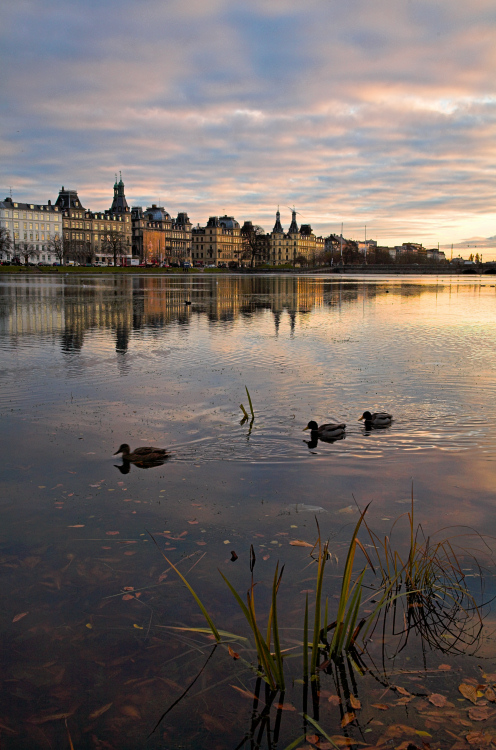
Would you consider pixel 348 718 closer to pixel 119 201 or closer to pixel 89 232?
pixel 89 232

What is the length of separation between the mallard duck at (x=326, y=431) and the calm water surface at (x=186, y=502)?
0.69 ft

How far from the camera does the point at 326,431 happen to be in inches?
351

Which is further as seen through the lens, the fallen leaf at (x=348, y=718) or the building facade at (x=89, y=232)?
the building facade at (x=89, y=232)

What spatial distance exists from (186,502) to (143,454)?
145cm

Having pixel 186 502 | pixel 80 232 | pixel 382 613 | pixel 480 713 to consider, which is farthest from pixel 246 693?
pixel 80 232

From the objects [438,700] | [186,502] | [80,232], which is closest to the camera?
[438,700]

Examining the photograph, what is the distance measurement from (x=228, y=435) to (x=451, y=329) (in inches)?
624

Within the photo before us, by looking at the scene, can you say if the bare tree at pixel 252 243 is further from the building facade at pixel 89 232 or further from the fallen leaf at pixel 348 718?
the fallen leaf at pixel 348 718

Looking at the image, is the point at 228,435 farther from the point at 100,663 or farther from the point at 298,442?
the point at 100,663

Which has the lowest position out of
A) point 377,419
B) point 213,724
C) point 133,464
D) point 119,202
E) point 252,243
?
point 213,724

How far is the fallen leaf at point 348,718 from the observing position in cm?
354

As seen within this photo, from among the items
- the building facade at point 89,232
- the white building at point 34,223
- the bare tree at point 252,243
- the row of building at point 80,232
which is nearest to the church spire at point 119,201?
the row of building at point 80,232

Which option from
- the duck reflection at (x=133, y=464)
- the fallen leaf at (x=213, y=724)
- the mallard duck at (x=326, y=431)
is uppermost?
the mallard duck at (x=326, y=431)

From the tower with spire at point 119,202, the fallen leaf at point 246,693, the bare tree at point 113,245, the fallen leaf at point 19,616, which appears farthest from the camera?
the tower with spire at point 119,202
